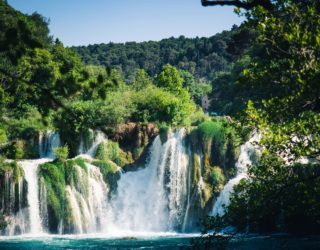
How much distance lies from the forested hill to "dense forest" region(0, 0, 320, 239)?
3735cm

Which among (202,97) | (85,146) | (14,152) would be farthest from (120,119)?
(202,97)

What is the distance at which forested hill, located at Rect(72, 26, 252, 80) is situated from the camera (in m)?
134

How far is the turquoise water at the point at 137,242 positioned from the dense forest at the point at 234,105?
952 millimetres

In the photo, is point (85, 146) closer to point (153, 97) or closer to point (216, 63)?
point (153, 97)

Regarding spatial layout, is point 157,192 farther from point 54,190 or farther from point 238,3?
point 238,3

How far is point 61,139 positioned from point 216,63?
344 ft

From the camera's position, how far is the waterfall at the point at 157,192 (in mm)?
30703

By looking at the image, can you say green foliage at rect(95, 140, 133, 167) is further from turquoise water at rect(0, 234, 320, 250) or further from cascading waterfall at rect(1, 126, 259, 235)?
turquoise water at rect(0, 234, 320, 250)

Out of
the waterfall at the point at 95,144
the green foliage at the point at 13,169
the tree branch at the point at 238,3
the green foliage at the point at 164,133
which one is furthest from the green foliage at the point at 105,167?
the tree branch at the point at 238,3

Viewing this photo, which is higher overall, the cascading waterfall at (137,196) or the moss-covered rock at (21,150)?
the moss-covered rock at (21,150)

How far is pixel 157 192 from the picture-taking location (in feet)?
104

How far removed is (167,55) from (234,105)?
3976 inches

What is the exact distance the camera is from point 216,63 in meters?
135

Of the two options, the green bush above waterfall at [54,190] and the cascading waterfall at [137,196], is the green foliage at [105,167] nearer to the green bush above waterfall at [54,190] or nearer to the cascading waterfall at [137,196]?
the cascading waterfall at [137,196]
